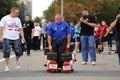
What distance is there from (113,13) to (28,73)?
7835 centimetres

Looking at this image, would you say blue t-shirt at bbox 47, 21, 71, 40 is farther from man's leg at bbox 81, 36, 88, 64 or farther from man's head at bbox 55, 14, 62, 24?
man's leg at bbox 81, 36, 88, 64

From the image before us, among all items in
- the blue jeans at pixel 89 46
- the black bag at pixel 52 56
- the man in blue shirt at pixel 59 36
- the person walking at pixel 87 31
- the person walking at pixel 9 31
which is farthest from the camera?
the blue jeans at pixel 89 46

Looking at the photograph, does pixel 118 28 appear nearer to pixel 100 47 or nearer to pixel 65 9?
pixel 100 47

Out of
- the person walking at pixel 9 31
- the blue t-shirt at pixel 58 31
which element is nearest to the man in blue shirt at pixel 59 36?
the blue t-shirt at pixel 58 31

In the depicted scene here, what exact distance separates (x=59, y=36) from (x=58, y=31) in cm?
16

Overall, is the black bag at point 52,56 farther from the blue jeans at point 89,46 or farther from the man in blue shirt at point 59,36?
the blue jeans at point 89,46

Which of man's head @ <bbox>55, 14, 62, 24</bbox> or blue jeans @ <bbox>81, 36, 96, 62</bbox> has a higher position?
man's head @ <bbox>55, 14, 62, 24</bbox>

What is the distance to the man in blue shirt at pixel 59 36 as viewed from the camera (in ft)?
44.1

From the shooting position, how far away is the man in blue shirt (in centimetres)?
1343

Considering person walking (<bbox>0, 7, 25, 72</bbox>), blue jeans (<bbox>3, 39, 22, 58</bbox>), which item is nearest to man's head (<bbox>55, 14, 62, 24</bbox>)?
person walking (<bbox>0, 7, 25, 72</bbox>)

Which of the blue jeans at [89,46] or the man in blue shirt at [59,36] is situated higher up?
the man in blue shirt at [59,36]

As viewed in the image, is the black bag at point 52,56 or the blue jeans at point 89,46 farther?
the blue jeans at point 89,46

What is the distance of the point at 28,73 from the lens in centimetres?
1268

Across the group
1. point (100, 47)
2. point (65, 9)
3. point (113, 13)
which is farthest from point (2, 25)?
point (113, 13)
